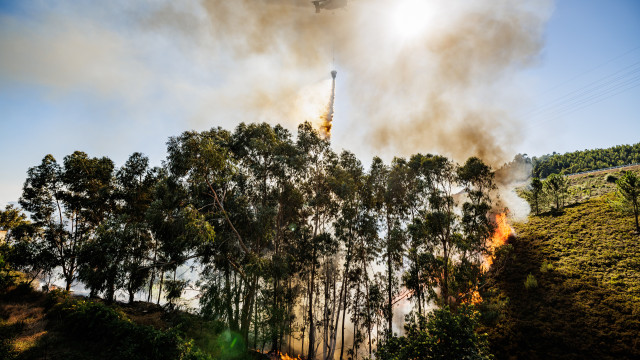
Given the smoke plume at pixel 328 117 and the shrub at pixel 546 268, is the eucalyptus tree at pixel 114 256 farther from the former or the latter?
the shrub at pixel 546 268

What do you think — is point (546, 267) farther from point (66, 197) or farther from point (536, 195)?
point (66, 197)

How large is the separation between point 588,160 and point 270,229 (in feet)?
411

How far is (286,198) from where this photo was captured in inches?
877

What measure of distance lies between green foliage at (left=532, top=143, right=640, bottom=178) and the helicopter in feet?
329

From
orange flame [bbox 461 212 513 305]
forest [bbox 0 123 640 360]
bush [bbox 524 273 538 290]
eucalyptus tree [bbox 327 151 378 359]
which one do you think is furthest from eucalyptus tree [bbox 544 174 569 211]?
eucalyptus tree [bbox 327 151 378 359]

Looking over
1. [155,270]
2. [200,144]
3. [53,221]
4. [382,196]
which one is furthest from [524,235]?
[53,221]

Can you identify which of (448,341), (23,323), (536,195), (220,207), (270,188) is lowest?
(23,323)

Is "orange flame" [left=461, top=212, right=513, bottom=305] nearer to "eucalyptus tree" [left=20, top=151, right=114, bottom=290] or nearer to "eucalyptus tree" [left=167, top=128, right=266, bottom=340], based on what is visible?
"eucalyptus tree" [left=167, top=128, right=266, bottom=340]

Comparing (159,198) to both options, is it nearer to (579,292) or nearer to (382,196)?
(382,196)

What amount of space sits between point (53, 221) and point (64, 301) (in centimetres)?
1310

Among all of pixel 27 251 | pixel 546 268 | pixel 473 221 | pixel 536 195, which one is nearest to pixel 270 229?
pixel 473 221

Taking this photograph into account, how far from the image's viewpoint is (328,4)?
56.2ft

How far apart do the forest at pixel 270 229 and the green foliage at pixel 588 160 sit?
3505 inches

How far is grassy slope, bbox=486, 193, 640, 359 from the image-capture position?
632 inches
